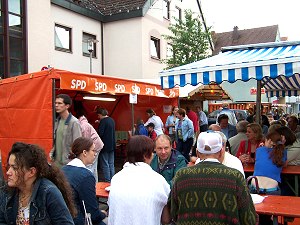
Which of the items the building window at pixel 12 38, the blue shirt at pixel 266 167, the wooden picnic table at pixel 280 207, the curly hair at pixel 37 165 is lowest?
the wooden picnic table at pixel 280 207

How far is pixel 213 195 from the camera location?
2311 mm

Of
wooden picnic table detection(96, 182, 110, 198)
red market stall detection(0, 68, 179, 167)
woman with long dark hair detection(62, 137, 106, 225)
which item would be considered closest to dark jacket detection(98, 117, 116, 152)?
red market stall detection(0, 68, 179, 167)

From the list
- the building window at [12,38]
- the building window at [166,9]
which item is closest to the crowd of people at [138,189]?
the building window at [12,38]

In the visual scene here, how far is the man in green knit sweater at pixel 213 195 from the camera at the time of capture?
7.53ft

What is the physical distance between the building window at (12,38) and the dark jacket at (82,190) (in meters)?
10.1

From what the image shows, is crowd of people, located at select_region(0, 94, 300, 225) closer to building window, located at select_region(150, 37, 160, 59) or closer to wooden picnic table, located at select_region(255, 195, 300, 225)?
wooden picnic table, located at select_region(255, 195, 300, 225)

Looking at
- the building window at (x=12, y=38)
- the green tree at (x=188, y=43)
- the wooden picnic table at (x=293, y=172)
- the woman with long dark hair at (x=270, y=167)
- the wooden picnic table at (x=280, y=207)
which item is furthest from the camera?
the green tree at (x=188, y=43)

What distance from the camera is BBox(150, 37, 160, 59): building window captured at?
19.5m

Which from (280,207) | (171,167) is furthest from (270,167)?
(171,167)

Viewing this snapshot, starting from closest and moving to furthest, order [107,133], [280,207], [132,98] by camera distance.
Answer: [280,207] < [107,133] < [132,98]

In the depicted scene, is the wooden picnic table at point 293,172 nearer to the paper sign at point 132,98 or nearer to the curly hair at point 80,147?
the curly hair at point 80,147

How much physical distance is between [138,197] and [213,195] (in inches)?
25.4

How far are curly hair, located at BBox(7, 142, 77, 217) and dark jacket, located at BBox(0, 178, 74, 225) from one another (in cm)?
7

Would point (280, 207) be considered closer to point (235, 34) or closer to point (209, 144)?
point (209, 144)
